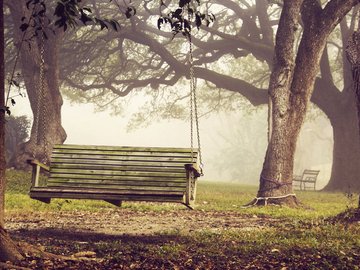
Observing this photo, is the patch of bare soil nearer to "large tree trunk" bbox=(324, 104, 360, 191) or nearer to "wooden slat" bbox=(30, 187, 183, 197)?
"wooden slat" bbox=(30, 187, 183, 197)

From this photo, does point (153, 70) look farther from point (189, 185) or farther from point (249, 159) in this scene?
point (249, 159)

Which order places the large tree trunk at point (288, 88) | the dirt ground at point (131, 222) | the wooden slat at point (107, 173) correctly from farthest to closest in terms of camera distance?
1. the large tree trunk at point (288, 88)
2. the dirt ground at point (131, 222)
3. the wooden slat at point (107, 173)

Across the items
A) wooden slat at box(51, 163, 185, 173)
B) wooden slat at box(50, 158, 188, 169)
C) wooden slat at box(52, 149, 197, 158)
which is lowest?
wooden slat at box(51, 163, 185, 173)

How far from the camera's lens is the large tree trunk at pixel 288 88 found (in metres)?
13.4

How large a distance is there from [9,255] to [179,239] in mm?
2561

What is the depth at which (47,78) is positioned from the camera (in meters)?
19.8

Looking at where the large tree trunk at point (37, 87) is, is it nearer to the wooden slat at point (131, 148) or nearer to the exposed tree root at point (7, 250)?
Result: the wooden slat at point (131, 148)

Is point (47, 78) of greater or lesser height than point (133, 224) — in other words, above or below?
above

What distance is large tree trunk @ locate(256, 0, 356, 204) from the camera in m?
13.4

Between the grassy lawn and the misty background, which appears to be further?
the misty background

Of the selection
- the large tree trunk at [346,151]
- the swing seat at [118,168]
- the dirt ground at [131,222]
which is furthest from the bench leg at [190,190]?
the large tree trunk at [346,151]

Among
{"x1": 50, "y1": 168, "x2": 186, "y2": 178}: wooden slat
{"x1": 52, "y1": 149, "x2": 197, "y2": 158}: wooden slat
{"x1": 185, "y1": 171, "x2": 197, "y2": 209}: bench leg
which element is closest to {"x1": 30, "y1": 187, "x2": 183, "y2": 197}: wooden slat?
{"x1": 185, "y1": 171, "x2": 197, "y2": 209}: bench leg

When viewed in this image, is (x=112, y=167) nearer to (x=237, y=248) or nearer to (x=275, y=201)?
(x=237, y=248)

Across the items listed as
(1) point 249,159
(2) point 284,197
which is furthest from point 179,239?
(1) point 249,159
